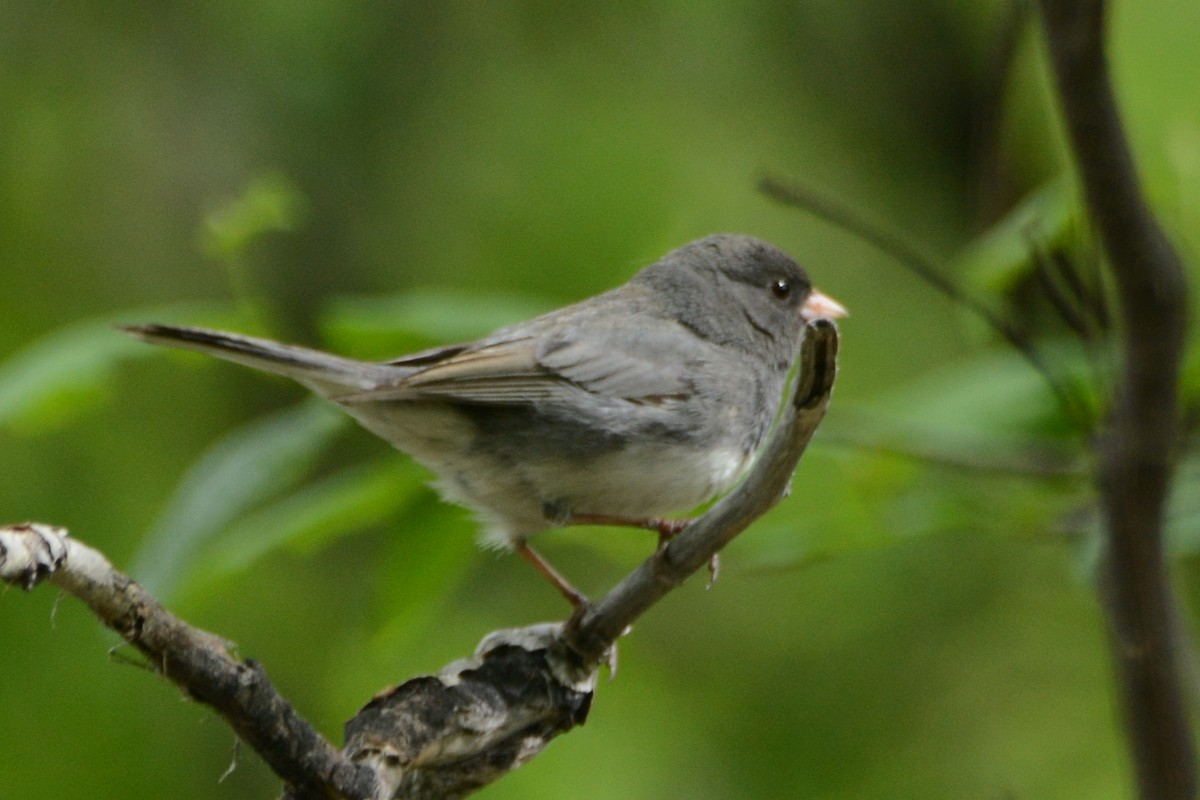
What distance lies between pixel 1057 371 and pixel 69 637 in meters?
2.76

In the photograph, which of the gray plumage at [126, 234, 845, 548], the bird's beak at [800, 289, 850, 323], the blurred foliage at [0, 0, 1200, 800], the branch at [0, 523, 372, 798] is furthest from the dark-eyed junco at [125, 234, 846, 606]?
the branch at [0, 523, 372, 798]

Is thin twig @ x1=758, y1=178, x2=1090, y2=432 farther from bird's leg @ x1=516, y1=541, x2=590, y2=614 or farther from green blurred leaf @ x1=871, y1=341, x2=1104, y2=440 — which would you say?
bird's leg @ x1=516, y1=541, x2=590, y2=614

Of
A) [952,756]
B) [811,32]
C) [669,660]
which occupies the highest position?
[811,32]

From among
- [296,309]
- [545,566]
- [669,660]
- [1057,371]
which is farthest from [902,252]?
[296,309]

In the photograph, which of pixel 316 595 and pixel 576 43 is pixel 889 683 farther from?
pixel 576 43

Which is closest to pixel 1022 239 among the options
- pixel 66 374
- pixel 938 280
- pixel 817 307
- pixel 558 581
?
pixel 938 280

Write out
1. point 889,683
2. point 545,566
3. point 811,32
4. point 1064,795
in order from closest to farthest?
point 545,566
point 1064,795
point 889,683
point 811,32

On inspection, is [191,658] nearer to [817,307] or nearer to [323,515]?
[323,515]

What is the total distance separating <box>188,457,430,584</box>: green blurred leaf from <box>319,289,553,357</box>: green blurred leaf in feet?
0.88

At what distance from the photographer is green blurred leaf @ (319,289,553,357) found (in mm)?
2590

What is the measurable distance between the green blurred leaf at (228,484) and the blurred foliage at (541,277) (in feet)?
3.21

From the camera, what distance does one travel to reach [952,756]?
4359 mm

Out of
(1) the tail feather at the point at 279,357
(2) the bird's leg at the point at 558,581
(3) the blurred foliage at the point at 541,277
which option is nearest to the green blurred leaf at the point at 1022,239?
(3) the blurred foliage at the point at 541,277

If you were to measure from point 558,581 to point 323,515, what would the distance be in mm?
503
